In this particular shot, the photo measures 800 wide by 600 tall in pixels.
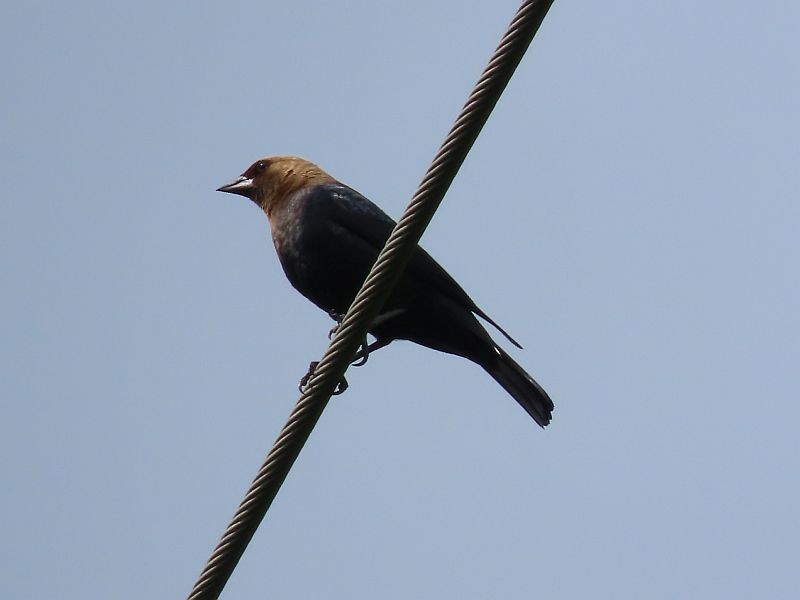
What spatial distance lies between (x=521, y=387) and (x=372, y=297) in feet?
7.99

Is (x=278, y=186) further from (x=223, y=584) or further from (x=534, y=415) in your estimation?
(x=223, y=584)

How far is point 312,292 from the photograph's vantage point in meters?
5.59

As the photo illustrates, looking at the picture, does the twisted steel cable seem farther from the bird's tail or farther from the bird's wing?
the bird's tail

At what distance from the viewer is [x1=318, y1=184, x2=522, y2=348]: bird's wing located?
5.34 meters

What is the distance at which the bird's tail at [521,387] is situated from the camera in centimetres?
563

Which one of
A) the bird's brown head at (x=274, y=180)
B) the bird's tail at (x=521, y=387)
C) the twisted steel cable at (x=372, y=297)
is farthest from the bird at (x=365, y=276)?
the twisted steel cable at (x=372, y=297)

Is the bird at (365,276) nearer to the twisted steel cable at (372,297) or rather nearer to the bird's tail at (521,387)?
the bird's tail at (521,387)

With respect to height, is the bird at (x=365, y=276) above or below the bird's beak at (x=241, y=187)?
below

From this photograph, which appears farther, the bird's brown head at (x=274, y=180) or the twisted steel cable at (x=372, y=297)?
the bird's brown head at (x=274, y=180)

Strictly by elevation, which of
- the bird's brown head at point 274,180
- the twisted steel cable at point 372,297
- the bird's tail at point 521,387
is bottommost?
the twisted steel cable at point 372,297

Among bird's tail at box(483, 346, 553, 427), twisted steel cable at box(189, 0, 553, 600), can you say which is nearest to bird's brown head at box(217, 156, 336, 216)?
bird's tail at box(483, 346, 553, 427)

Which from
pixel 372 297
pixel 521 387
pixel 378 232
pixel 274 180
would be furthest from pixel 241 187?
pixel 372 297

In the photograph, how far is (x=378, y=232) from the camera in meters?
5.63

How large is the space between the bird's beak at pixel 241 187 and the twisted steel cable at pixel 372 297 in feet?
11.1
